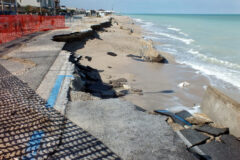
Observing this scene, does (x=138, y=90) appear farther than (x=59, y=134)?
Yes

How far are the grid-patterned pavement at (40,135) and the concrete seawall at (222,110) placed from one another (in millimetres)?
3651

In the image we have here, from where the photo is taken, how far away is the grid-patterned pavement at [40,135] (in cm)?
231

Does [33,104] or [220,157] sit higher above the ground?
[33,104]

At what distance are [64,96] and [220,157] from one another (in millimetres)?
3301

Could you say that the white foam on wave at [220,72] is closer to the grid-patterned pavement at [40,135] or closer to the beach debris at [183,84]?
the beach debris at [183,84]

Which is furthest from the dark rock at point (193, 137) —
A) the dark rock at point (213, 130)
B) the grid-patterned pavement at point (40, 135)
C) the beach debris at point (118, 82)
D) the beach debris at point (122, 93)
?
the beach debris at point (118, 82)

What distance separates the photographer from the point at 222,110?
5.03m

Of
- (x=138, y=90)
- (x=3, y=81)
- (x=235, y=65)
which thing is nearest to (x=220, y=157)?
(x=138, y=90)

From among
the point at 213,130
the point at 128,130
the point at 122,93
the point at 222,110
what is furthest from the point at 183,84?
the point at 128,130

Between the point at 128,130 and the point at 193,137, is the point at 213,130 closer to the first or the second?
the point at 193,137

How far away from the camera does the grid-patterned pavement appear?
2.31 m

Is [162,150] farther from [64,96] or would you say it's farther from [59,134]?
[64,96]

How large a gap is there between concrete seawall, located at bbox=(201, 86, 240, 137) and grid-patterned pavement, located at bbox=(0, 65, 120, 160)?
12.0 ft

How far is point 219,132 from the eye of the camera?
4.39 metres
